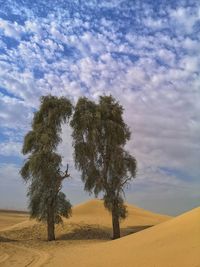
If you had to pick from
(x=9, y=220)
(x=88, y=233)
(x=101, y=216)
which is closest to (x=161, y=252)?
(x=88, y=233)

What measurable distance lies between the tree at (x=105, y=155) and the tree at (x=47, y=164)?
1.51 metres

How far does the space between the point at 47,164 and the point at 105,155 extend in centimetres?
401

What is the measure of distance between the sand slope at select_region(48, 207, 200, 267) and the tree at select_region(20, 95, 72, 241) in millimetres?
12886

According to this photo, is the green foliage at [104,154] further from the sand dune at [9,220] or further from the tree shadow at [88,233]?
the sand dune at [9,220]

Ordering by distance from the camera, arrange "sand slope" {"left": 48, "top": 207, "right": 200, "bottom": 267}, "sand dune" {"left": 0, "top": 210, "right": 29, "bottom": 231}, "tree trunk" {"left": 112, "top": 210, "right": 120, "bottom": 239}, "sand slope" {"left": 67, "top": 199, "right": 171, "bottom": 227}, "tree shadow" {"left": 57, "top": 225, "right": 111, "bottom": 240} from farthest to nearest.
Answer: "sand dune" {"left": 0, "top": 210, "right": 29, "bottom": 231}
"sand slope" {"left": 67, "top": 199, "right": 171, "bottom": 227}
"tree shadow" {"left": 57, "top": 225, "right": 111, "bottom": 240}
"tree trunk" {"left": 112, "top": 210, "right": 120, "bottom": 239}
"sand slope" {"left": 48, "top": 207, "right": 200, "bottom": 267}

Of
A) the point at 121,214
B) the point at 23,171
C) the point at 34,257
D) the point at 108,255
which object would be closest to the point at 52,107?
the point at 23,171

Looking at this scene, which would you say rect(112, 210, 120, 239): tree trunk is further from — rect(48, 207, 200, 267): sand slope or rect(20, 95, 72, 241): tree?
rect(48, 207, 200, 267): sand slope

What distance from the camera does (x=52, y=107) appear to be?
30.7 meters

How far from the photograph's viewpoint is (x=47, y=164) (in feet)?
96.2

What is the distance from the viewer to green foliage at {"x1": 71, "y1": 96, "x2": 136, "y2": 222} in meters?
28.9

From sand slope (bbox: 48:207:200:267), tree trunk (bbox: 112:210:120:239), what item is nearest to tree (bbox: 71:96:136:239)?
tree trunk (bbox: 112:210:120:239)

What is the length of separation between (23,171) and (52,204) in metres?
3.28

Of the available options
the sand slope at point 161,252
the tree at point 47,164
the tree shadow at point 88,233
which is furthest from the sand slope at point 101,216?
the sand slope at point 161,252

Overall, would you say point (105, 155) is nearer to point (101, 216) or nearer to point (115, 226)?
point (115, 226)
